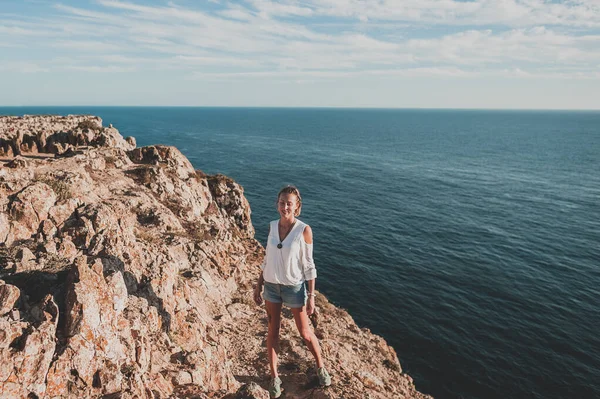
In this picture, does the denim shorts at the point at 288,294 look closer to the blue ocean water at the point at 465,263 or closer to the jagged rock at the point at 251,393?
the jagged rock at the point at 251,393

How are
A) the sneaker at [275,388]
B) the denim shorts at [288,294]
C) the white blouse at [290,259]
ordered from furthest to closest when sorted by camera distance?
the sneaker at [275,388]
the denim shorts at [288,294]
the white blouse at [290,259]

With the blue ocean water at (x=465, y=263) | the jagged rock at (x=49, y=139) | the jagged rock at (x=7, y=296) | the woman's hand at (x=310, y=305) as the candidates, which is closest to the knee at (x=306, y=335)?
the woman's hand at (x=310, y=305)

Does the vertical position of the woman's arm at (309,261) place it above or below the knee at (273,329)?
above

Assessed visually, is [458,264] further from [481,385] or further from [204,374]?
[204,374]

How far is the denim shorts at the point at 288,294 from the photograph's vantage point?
349 inches

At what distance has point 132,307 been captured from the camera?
36.1ft

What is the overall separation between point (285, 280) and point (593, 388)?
3454 cm

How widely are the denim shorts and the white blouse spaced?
7.2 inches

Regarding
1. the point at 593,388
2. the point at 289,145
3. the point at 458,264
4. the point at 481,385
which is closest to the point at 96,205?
the point at 481,385

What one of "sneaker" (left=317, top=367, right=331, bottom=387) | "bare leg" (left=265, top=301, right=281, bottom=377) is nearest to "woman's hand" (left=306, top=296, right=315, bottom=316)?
"bare leg" (left=265, top=301, right=281, bottom=377)

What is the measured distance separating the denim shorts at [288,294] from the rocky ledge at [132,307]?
2267 millimetres

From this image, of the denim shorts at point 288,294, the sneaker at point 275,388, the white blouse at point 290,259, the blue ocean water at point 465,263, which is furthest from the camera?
the blue ocean water at point 465,263

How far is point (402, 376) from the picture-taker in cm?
2070

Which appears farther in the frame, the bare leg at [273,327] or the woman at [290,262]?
the bare leg at [273,327]
